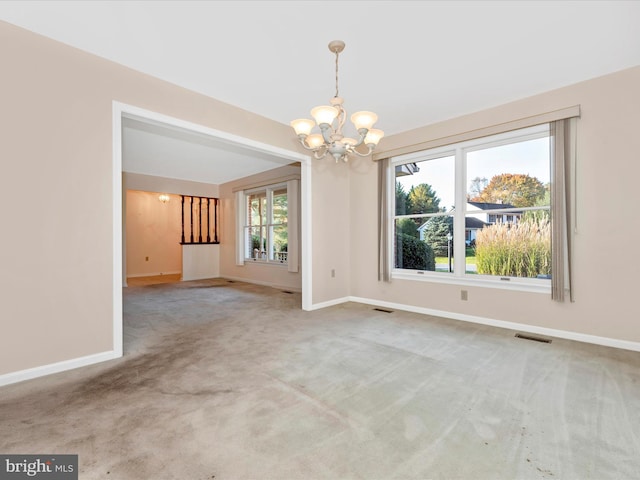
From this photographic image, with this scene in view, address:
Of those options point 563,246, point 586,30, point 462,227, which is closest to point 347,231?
point 462,227

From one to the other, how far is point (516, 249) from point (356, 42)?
2982 millimetres

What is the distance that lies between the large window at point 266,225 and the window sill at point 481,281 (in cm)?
308

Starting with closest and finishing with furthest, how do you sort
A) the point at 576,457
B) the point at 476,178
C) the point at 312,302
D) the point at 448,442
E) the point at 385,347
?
the point at 576,457 < the point at 448,442 < the point at 385,347 < the point at 476,178 < the point at 312,302

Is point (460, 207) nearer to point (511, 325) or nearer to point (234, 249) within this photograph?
point (511, 325)

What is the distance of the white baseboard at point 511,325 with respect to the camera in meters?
2.94

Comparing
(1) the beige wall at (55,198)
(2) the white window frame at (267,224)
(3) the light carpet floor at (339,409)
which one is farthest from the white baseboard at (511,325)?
(1) the beige wall at (55,198)

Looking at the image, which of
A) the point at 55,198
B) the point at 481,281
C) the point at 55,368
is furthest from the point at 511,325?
the point at 55,198

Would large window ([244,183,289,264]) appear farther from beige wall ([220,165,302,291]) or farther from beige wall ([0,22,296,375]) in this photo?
beige wall ([0,22,296,375])

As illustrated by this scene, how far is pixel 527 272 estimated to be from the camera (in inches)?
141

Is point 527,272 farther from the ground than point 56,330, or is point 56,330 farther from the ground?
point 527,272

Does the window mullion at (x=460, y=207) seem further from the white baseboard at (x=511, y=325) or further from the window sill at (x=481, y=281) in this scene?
the white baseboard at (x=511, y=325)

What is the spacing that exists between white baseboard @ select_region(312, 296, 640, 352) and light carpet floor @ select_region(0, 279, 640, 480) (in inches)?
5.9

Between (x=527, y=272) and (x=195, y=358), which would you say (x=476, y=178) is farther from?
(x=195, y=358)

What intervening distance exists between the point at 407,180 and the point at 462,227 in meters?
1.14
